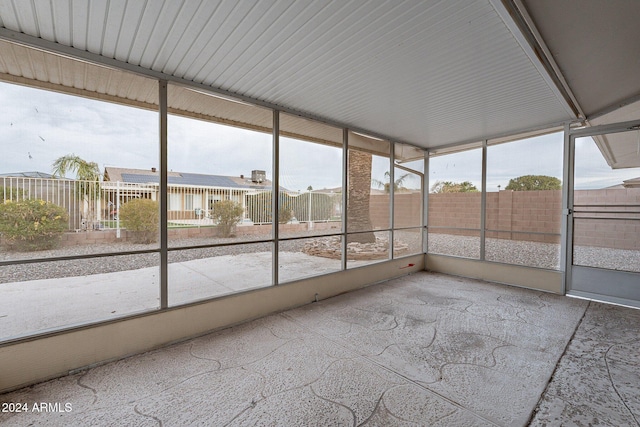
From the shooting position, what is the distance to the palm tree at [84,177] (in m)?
2.54

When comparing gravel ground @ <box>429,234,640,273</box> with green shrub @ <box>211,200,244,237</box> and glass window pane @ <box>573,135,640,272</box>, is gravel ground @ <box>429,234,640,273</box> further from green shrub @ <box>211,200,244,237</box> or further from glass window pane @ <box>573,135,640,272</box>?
green shrub @ <box>211,200,244,237</box>

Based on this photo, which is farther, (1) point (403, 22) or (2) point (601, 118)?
(2) point (601, 118)

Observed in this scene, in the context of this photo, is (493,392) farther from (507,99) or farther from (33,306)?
(33,306)

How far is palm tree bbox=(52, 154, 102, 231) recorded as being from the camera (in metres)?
2.54

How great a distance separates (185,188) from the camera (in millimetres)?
3219

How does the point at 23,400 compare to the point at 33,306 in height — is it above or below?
below

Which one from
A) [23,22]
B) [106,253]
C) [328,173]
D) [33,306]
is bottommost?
[33,306]

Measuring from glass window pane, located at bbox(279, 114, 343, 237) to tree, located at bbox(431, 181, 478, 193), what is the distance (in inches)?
107

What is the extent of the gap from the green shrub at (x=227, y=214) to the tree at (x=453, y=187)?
4523 mm

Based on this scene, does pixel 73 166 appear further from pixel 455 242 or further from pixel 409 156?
pixel 455 242

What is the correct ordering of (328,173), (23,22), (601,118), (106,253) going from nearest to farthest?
(23,22), (106,253), (601,118), (328,173)

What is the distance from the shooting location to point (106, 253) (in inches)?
105

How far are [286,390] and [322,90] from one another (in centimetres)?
307

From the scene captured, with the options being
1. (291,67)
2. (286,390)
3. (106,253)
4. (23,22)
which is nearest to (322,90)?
(291,67)
